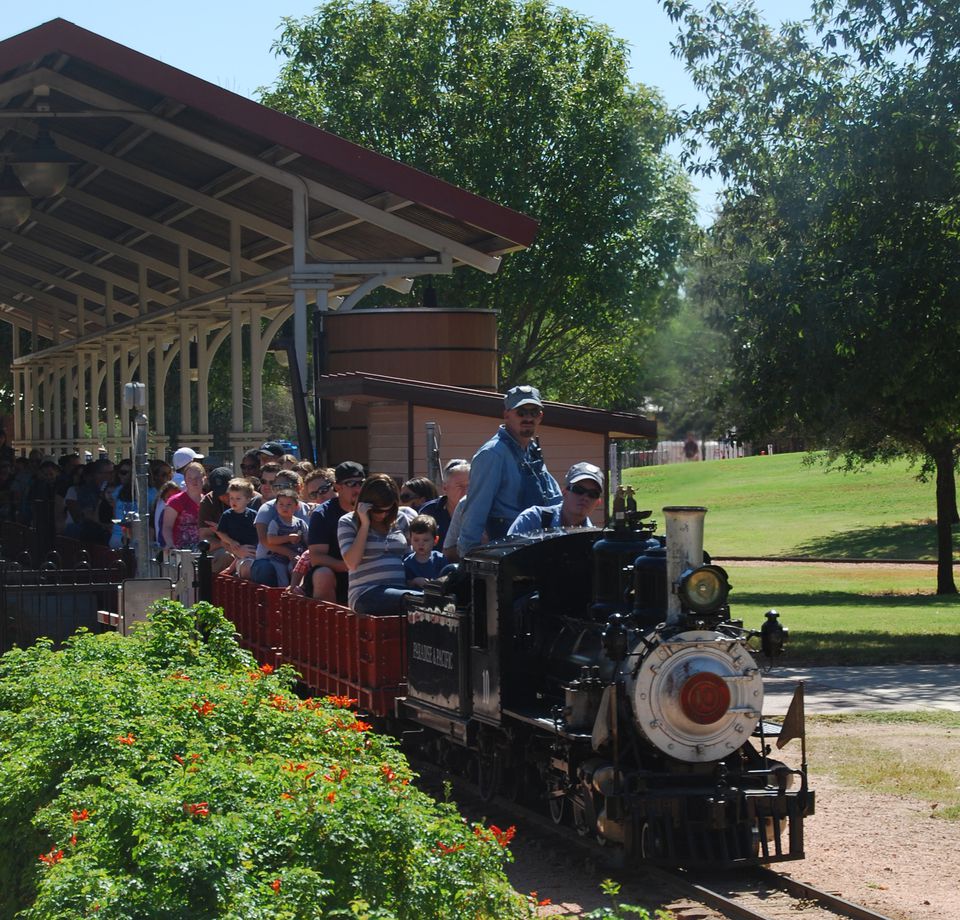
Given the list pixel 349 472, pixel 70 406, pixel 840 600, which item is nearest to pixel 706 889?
pixel 349 472

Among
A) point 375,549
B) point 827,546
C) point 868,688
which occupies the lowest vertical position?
point 868,688

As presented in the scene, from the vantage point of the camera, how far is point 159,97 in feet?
58.1

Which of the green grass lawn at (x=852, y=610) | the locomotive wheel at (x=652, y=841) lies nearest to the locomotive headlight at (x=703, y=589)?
the locomotive wheel at (x=652, y=841)

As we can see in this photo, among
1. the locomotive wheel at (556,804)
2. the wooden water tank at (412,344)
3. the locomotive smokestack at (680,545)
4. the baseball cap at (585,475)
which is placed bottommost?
the locomotive wheel at (556,804)

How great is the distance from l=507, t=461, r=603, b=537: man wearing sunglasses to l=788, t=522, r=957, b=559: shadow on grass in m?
30.9

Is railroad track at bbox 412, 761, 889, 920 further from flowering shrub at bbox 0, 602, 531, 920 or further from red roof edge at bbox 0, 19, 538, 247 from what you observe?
red roof edge at bbox 0, 19, 538, 247

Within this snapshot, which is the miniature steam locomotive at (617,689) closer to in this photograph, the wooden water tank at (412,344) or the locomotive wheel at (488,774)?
the locomotive wheel at (488,774)

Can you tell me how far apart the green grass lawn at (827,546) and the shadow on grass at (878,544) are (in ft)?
0.12

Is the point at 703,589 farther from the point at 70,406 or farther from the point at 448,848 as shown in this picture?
the point at 70,406

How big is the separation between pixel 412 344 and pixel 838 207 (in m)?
5.26

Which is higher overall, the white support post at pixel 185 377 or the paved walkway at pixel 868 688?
the white support post at pixel 185 377

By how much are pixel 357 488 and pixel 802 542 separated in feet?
112

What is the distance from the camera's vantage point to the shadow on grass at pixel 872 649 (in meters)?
17.0

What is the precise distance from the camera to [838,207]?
61.3 feet
